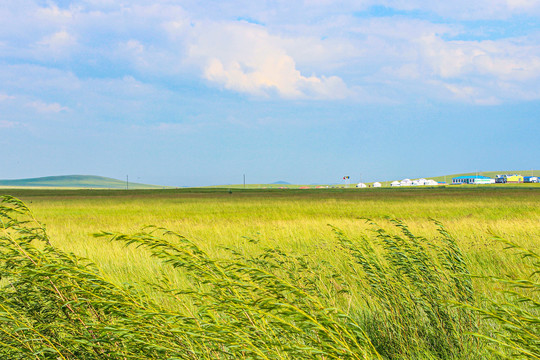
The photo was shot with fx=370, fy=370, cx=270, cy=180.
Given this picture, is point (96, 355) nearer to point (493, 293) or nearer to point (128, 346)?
point (128, 346)

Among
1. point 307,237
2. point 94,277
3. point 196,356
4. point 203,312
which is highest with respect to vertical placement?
point 94,277

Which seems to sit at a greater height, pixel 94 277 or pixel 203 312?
pixel 94 277

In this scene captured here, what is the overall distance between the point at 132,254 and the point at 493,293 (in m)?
9.60

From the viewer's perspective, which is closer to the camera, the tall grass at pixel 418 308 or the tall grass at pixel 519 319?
the tall grass at pixel 519 319

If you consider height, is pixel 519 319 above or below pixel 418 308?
above

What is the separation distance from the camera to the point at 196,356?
2.48 meters

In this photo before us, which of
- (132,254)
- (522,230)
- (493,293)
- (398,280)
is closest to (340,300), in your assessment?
(398,280)

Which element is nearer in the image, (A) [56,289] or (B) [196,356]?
(B) [196,356]

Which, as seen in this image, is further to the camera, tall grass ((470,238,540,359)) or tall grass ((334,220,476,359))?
tall grass ((334,220,476,359))

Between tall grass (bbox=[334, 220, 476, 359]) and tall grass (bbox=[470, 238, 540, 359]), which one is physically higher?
tall grass (bbox=[470, 238, 540, 359])

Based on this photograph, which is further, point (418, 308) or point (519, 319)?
point (418, 308)

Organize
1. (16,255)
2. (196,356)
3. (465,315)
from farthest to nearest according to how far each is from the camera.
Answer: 1. (465,315)
2. (16,255)
3. (196,356)

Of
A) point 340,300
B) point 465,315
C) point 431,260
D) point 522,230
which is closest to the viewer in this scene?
point 465,315

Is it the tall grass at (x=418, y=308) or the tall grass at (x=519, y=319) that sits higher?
the tall grass at (x=519, y=319)
